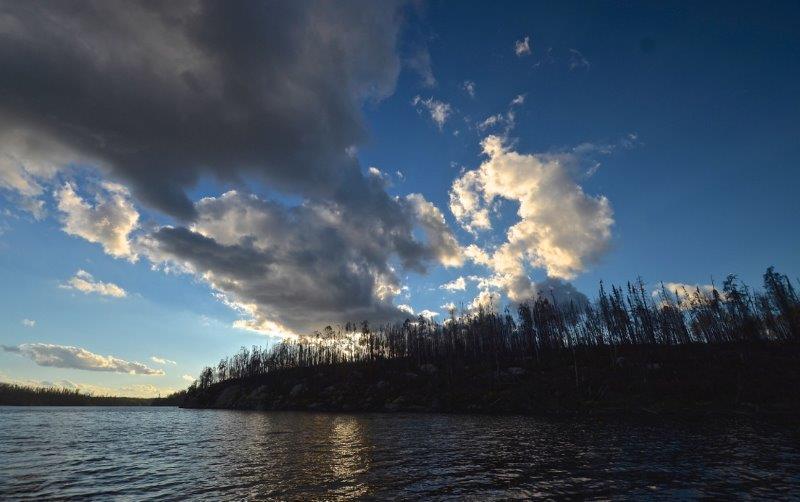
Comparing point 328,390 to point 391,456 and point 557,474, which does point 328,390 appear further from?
point 557,474

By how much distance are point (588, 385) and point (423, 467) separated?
248 ft

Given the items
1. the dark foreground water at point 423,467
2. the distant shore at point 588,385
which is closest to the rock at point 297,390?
the distant shore at point 588,385

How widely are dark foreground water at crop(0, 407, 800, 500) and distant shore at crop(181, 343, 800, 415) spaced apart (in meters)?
34.8

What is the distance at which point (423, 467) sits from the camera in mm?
22781

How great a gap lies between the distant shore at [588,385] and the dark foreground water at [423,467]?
114 feet

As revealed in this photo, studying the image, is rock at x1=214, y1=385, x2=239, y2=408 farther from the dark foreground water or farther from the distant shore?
the dark foreground water

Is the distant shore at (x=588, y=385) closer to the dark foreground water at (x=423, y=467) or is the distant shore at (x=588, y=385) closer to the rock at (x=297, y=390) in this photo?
the rock at (x=297, y=390)

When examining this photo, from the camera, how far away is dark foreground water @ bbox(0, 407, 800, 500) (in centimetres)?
1716

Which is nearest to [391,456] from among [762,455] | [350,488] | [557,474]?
[350,488]

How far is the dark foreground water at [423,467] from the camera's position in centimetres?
1716

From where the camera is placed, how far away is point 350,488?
58.3 ft

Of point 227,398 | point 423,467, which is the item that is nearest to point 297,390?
point 227,398

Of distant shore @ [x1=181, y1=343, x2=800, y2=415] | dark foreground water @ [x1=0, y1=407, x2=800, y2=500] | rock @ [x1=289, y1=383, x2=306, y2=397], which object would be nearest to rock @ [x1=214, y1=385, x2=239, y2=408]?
distant shore @ [x1=181, y1=343, x2=800, y2=415]

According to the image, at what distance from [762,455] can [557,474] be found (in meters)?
16.1
